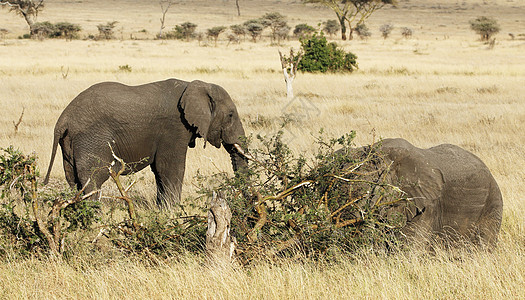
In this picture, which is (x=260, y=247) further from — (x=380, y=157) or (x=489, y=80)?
(x=489, y=80)

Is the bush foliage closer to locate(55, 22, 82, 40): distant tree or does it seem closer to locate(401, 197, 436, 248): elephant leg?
locate(401, 197, 436, 248): elephant leg

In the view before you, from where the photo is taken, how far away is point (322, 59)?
2406cm

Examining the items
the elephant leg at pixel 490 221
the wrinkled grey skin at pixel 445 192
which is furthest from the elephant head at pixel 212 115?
the elephant leg at pixel 490 221

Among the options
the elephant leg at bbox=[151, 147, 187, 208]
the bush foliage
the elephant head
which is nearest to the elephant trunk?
the elephant head

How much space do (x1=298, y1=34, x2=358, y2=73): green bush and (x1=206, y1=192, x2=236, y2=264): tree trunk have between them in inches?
796

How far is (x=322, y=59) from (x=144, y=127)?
18011 millimetres

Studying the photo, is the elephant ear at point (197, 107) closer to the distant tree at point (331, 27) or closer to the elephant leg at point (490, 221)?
the elephant leg at point (490, 221)

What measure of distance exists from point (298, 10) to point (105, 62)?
93.2m

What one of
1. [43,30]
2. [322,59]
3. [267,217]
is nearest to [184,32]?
[43,30]

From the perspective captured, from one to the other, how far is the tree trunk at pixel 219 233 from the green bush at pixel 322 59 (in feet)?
66.4

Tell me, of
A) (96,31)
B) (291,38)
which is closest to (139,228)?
(291,38)

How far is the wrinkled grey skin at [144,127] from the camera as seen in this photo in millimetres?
6430

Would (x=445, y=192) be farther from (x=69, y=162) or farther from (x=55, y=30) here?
(x=55, y=30)

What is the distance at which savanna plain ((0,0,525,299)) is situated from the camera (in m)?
3.99
